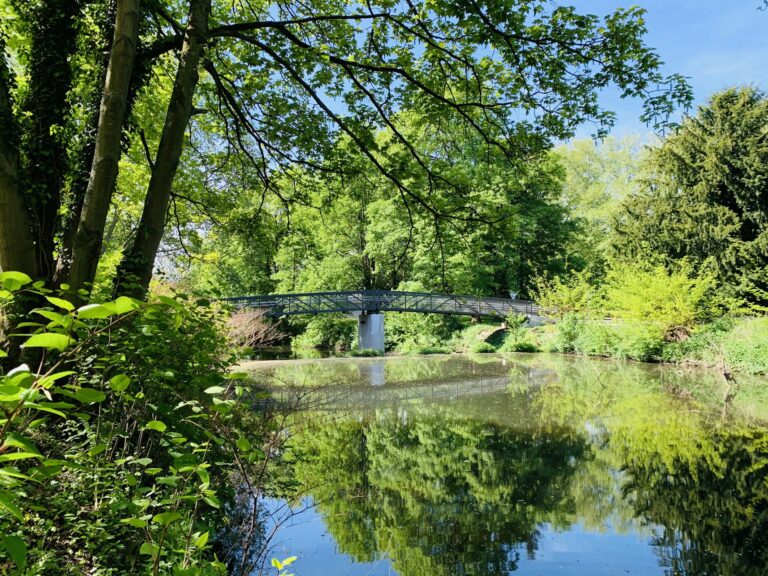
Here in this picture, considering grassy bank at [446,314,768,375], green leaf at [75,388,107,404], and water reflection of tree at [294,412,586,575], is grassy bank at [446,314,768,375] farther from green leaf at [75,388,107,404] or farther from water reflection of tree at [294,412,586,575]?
green leaf at [75,388,107,404]

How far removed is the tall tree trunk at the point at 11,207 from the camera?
3.13 meters

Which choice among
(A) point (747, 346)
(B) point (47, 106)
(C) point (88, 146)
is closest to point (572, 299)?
(A) point (747, 346)

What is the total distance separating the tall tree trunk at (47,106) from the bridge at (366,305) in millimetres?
18619

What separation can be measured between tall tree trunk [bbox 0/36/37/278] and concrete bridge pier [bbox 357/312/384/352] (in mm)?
20964

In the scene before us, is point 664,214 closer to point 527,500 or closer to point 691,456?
point 691,456

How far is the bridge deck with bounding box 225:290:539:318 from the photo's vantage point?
23.1 meters

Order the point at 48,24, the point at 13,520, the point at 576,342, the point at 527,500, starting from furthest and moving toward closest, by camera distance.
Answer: the point at 576,342, the point at 527,500, the point at 48,24, the point at 13,520

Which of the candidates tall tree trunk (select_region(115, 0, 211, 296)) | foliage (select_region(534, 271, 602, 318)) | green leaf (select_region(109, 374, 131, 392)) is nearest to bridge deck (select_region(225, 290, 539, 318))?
foliage (select_region(534, 271, 602, 318))

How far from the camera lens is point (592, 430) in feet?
25.3

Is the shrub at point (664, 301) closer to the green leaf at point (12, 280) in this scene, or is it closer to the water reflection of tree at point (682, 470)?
the water reflection of tree at point (682, 470)

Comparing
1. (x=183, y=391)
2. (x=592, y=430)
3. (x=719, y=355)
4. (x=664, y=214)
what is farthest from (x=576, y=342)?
(x=183, y=391)

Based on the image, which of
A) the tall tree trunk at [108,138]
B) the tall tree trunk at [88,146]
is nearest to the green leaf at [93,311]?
the tall tree trunk at [108,138]

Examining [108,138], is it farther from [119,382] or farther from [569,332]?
[569,332]

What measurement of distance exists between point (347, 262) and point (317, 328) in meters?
4.56
